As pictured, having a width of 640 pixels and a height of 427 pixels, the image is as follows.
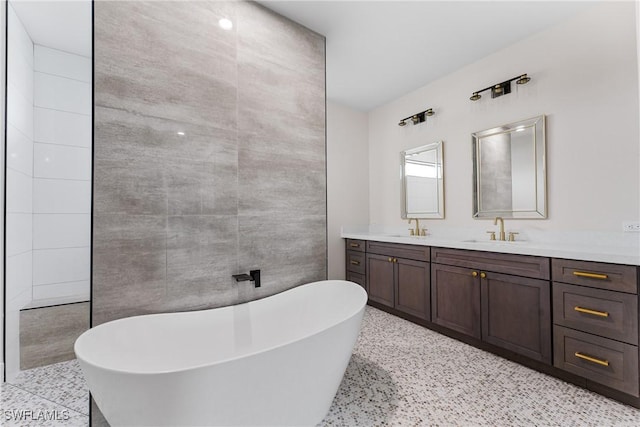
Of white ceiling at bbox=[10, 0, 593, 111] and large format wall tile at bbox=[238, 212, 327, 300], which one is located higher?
white ceiling at bbox=[10, 0, 593, 111]

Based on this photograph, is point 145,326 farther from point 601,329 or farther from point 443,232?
point 443,232

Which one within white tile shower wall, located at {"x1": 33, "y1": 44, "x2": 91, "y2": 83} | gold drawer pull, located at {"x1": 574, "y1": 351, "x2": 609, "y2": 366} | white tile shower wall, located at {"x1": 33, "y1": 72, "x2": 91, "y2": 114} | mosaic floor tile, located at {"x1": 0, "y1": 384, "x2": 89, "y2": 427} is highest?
white tile shower wall, located at {"x1": 33, "y1": 44, "x2": 91, "y2": 83}

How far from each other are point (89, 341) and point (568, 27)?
3755 millimetres

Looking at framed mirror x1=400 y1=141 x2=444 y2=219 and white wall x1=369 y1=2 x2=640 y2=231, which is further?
framed mirror x1=400 y1=141 x2=444 y2=219

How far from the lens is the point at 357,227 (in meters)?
4.04

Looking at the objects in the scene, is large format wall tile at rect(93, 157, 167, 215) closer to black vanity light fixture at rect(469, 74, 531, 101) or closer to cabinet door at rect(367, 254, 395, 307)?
cabinet door at rect(367, 254, 395, 307)

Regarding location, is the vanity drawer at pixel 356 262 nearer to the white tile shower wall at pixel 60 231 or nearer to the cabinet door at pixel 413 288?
the cabinet door at pixel 413 288

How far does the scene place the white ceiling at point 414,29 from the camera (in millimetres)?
2123

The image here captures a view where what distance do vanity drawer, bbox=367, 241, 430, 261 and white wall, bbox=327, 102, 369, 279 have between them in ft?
1.83

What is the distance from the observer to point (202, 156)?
1.81 metres

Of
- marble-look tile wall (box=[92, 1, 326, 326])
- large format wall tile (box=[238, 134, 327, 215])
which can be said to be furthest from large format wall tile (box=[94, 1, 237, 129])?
large format wall tile (box=[238, 134, 327, 215])

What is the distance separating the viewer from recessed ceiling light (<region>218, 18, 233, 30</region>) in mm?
1916

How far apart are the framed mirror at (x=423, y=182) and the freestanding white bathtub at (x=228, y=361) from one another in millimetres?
1795

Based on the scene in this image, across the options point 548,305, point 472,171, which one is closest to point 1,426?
point 548,305
